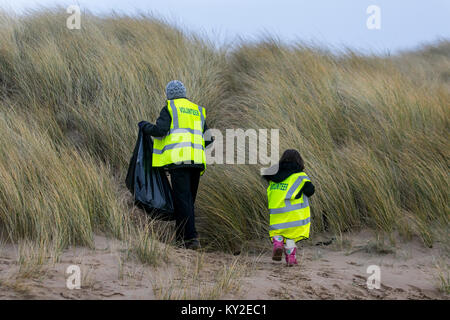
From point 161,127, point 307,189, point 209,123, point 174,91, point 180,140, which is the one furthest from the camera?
point 209,123

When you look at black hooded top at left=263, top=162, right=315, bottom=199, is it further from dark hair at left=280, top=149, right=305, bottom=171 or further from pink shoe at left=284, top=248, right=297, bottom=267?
pink shoe at left=284, top=248, right=297, bottom=267

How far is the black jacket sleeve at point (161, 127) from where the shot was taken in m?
6.14

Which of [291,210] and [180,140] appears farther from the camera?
[180,140]

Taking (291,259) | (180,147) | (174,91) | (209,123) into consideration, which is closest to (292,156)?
(291,259)

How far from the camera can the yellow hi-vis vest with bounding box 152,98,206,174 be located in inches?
246

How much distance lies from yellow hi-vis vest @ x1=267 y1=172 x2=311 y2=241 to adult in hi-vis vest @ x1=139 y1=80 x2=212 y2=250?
1206 millimetres

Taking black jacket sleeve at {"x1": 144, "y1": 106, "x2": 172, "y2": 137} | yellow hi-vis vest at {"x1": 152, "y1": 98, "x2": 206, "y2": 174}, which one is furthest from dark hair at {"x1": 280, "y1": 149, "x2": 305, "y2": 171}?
black jacket sleeve at {"x1": 144, "y1": 106, "x2": 172, "y2": 137}

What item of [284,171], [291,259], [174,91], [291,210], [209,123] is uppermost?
[174,91]

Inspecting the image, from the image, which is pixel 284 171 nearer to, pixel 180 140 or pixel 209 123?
pixel 180 140

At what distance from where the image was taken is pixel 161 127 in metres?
6.15

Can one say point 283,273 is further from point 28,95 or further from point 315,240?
point 28,95

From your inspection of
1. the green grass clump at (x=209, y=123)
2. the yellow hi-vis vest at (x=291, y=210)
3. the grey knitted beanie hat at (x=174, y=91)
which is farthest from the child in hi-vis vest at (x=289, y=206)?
the grey knitted beanie hat at (x=174, y=91)

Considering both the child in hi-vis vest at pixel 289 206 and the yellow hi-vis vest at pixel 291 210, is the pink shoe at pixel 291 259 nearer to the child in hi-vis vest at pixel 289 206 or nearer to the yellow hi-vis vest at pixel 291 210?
the child in hi-vis vest at pixel 289 206

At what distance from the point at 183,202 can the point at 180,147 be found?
67 cm
